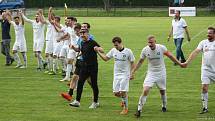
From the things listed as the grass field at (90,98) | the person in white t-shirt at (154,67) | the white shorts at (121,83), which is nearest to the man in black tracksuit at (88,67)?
the grass field at (90,98)

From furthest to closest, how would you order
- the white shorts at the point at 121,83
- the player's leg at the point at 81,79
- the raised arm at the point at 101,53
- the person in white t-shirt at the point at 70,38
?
1. the person in white t-shirt at the point at 70,38
2. the player's leg at the point at 81,79
3. the raised arm at the point at 101,53
4. the white shorts at the point at 121,83

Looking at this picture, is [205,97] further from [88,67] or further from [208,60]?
[88,67]

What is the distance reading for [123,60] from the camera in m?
14.7

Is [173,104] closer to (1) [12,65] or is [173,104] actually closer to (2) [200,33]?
(1) [12,65]

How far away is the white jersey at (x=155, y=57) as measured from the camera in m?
14.5

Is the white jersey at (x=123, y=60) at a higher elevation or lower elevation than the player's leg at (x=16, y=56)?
higher

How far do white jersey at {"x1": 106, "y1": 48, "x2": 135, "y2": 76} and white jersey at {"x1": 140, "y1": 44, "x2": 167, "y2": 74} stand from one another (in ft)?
1.33

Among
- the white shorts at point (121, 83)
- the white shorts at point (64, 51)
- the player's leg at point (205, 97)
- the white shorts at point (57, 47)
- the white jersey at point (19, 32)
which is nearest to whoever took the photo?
the player's leg at point (205, 97)

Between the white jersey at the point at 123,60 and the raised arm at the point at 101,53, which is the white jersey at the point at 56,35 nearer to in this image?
the raised arm at the point at 101,53

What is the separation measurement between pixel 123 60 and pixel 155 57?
86cm

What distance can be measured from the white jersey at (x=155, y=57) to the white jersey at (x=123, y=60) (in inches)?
15.9

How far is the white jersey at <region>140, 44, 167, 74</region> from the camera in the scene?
14.5 metres

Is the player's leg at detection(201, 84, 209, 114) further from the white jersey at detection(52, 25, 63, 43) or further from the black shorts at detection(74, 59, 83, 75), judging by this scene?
the white jersey at detection(52, 25, 63, 43)

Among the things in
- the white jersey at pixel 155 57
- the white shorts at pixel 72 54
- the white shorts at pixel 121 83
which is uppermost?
the white jersey at pixel 155 57
